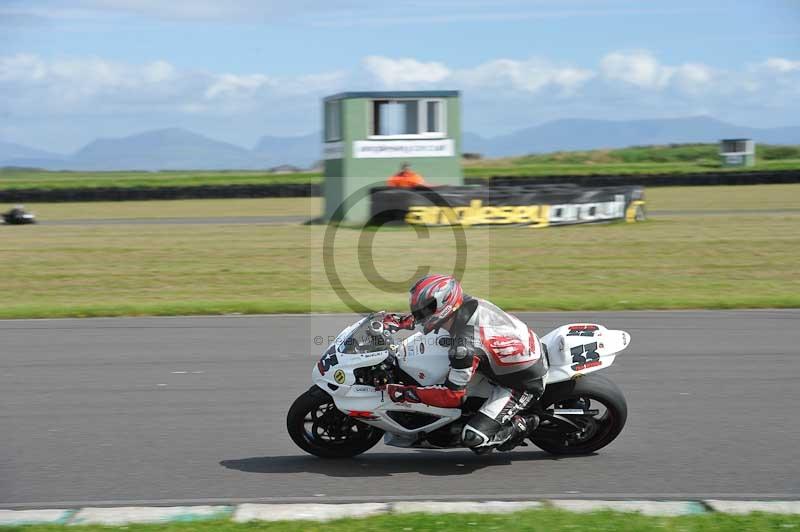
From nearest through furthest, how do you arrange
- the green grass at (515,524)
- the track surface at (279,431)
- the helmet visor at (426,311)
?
the green grass at (515,524) < the track surface at (279,431) < the helmet visor at (426,311)

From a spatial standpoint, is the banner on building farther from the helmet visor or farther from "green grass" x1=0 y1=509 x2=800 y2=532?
"green grass" x1=0 y1=509 x2=800 y2=532

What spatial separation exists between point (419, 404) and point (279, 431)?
4.82 feet

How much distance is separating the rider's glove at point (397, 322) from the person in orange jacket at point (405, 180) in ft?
60.2

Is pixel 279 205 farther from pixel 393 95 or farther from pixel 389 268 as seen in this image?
pixel 389 268

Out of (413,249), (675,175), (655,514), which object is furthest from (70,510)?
(675,175)

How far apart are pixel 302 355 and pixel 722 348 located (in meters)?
4.43

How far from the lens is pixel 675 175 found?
46.0 m

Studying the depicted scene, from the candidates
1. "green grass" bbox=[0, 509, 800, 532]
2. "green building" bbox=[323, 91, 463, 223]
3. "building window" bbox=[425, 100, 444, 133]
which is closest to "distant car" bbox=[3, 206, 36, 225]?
"green building" bbox=[323, 91, 463, 223]

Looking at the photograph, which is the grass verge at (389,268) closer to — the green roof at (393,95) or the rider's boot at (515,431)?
the green roof at (393,95)

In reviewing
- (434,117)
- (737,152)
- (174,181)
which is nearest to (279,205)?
(434,117)

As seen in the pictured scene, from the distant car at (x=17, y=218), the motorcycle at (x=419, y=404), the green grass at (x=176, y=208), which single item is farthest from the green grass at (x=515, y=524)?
the green grass at (x=176, y=208)

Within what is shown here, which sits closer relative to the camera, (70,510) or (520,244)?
(70,510)

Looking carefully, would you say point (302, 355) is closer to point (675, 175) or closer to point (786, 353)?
point (786, 353)

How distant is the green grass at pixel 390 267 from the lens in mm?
14500
